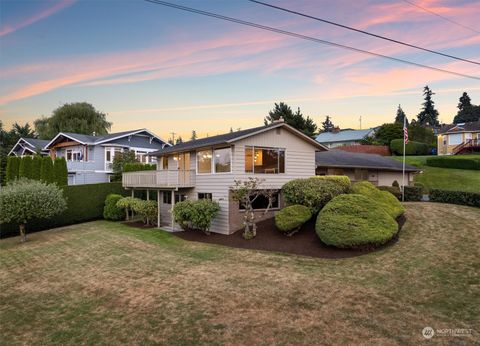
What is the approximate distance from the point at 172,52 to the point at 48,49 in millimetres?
7119

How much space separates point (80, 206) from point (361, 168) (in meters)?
23.0

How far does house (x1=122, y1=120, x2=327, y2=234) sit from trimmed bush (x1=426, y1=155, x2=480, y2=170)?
26.1 metres

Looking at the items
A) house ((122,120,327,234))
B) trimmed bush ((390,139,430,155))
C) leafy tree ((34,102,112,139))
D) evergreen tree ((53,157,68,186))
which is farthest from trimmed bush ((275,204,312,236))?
leafy tree ((34,102,112,139))

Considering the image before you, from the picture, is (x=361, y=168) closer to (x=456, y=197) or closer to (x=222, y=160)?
(x=456, y=197)

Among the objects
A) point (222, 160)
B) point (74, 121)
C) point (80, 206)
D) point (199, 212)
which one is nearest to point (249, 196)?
point (222, 160)

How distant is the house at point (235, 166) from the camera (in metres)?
19.2

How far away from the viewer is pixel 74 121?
62844mm

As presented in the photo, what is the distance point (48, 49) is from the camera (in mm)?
17516

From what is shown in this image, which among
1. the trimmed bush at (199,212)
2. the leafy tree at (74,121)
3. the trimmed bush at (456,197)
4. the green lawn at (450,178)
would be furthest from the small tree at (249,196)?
the leafy tree at (74,121)

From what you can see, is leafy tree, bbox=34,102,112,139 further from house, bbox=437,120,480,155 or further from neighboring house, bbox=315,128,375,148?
house, bbox=437,120,480,155

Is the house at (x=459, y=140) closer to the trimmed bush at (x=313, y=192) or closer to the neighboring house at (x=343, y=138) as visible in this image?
the neighboring house at (x=343, y=138)

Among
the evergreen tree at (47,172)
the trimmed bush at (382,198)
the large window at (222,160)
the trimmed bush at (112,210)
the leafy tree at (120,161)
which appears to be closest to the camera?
the trimmed bush at (382,198)

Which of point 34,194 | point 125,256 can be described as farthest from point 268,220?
point 34,194

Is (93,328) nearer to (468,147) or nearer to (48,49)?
(48,49)
